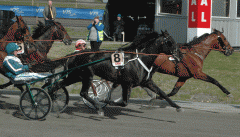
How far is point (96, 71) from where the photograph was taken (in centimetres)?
748

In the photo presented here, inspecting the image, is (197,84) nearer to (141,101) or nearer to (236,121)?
(141,101)

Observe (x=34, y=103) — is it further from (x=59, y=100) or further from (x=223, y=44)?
(x=223, y=44)

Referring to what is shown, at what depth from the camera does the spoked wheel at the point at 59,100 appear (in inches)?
307

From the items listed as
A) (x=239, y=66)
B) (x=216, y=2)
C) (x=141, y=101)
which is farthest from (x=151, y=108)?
(x=216, y=2)

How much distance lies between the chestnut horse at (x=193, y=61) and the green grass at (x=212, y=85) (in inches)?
41.4

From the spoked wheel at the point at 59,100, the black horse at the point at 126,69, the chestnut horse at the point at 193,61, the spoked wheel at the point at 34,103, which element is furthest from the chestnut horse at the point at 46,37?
the chestnut horse at the point at 193,61

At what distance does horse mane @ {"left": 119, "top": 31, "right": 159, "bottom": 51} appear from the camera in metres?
7.52

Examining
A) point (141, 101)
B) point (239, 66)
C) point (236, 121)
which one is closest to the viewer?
point (236, 121)

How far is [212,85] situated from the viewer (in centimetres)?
1080

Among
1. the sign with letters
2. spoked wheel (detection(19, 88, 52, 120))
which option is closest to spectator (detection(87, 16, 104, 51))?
the sign with letters

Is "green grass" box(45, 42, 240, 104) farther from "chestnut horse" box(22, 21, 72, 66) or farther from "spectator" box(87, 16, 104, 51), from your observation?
"spectator" box(87, 16, 104, 51)

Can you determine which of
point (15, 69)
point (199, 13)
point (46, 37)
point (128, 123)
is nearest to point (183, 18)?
point (199, 13)

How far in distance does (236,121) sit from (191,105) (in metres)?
1.62

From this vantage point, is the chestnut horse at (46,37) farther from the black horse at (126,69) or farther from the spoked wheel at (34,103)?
the spoked wheel at (34,103)
